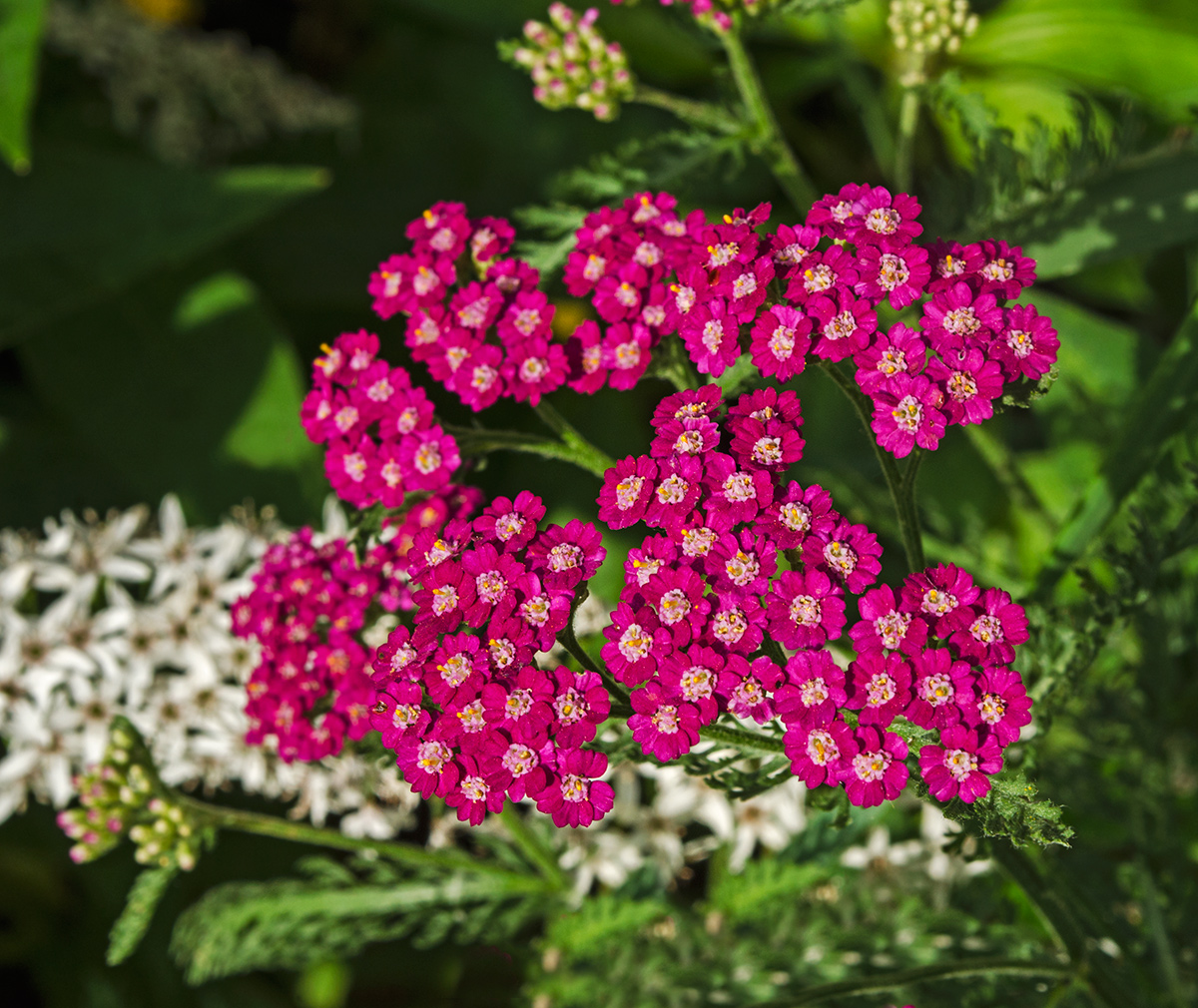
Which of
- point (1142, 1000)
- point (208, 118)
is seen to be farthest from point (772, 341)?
point (208, 118)

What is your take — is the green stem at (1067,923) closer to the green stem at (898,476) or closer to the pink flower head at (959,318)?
the green stem at (898,476)

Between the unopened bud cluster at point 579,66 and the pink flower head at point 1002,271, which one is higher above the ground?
the unopened bud cluster at point 579,66

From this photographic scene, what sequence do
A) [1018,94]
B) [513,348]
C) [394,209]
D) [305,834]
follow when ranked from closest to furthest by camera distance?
[513,348]
[305,834]
[1018,94]
[394,209]

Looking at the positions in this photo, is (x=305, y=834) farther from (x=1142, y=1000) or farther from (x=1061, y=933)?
(x=1142, y=1000)

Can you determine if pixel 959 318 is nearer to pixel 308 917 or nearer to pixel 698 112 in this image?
pixel 698 112

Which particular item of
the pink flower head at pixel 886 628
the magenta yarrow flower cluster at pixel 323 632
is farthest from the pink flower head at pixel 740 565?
the magenta yarrow flower cluster at pixel 323 632

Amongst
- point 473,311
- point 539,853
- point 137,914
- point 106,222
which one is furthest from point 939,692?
point 106,222
